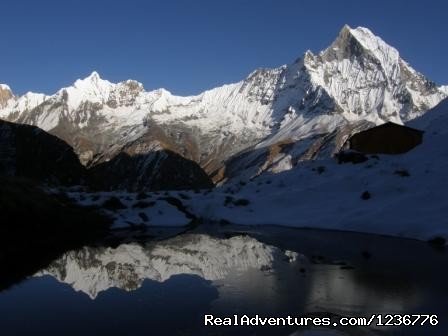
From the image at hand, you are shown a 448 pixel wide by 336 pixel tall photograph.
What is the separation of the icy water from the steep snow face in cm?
8

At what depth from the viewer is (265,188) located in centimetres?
9531

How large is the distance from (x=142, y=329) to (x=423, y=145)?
76.9 metres

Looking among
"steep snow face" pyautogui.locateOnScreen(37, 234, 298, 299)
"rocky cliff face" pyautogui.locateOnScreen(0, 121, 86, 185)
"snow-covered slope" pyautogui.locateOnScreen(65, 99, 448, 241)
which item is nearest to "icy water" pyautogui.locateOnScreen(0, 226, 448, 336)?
"steep snow face" pyautogui.locateOnScreen(37, 234, 298, 299)

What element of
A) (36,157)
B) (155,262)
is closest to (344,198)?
(155,262)

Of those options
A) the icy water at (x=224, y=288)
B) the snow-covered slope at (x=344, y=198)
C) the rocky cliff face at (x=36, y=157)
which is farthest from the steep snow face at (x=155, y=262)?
the rocky cliff face at (x=36, y=157)

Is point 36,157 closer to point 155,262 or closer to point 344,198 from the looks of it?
point 344,198

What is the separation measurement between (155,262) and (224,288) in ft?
42.5

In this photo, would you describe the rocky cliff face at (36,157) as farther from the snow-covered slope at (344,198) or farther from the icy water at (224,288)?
the icy water at (224,288)

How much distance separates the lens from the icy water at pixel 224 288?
90.1 ft

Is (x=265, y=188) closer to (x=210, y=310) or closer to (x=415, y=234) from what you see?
(x=415, y=234)

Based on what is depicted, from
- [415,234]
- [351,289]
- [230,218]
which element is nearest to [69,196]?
[230,218]

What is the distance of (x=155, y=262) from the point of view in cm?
4669

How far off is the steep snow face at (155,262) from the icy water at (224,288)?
84 mm

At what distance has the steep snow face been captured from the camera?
39.6 meters
